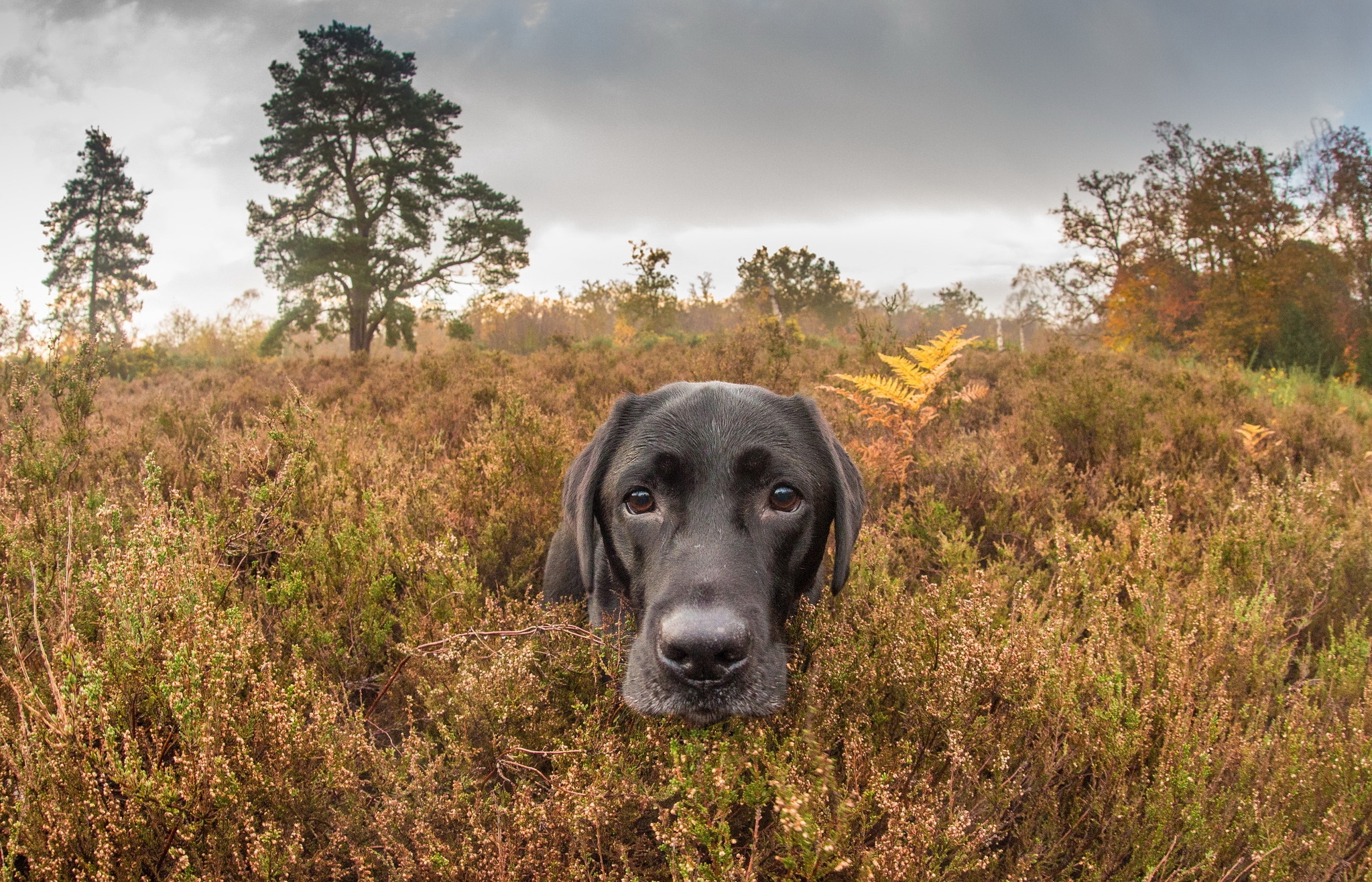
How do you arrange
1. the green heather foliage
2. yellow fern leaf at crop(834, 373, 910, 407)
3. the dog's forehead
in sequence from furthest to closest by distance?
1. yellow fern leaf at crop(834, 373, 910, 407)
2. the dog's forehead
3. the green heather foliage

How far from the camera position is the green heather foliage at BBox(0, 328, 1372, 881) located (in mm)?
1381

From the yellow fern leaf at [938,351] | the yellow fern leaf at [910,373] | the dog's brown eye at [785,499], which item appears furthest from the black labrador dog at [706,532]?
the yellow fern leaf at [938,351]

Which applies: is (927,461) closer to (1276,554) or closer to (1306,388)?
(1276,554)

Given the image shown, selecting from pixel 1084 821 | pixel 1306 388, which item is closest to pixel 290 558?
pixel 1084 821

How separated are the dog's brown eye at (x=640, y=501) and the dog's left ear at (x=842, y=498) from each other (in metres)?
0.67

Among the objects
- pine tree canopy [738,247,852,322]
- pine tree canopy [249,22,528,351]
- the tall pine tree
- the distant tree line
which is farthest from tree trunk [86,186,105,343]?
the distant tree line

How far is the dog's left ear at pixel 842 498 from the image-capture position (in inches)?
85.8

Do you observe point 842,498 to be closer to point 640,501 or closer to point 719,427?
point 719,427

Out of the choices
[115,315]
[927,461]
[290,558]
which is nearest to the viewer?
[290,558]

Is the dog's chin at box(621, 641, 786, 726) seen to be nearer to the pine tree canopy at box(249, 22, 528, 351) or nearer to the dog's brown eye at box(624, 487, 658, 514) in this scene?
the dog's brown eye at box(624, 487, 658, 514)

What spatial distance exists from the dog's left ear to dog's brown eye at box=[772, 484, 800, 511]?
19cm

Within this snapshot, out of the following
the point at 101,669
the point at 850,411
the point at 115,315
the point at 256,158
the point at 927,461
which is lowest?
the point at 101,669

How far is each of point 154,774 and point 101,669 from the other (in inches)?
16.0

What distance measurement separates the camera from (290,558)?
266cm
